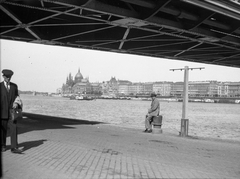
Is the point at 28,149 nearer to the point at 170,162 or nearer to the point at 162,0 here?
the point at 170,162

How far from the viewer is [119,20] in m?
12.8

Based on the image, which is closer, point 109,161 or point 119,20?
point 109,161

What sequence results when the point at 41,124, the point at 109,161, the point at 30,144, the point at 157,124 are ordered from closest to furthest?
the point at 109,161 → the point at 30,144 → the point at 157,124 → the point at 41,124

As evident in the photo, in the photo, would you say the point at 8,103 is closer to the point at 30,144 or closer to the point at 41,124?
the point at 30,144

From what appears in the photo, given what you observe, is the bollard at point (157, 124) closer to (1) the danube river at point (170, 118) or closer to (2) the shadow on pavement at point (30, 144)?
(1) the danube river at point (170, 118)

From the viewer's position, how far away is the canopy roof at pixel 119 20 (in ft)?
37.1

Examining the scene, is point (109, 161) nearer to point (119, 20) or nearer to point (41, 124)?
point (119, 20)

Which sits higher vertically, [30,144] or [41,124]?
[30,144]

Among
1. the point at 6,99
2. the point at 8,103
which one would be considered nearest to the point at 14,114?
the point at 8,103

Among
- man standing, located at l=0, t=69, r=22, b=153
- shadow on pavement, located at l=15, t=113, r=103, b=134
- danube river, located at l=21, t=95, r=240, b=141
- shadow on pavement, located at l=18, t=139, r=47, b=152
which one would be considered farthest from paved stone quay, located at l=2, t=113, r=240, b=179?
danube river, located at l=21, t=95, r=240, b=141

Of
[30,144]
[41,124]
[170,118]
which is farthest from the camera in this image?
[170,118]

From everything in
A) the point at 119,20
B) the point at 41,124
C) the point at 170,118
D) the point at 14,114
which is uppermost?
the point at 119,20

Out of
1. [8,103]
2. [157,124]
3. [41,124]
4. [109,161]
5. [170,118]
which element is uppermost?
[8,103]

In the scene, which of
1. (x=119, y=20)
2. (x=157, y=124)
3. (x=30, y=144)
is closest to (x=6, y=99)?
(x=30, y=144)
